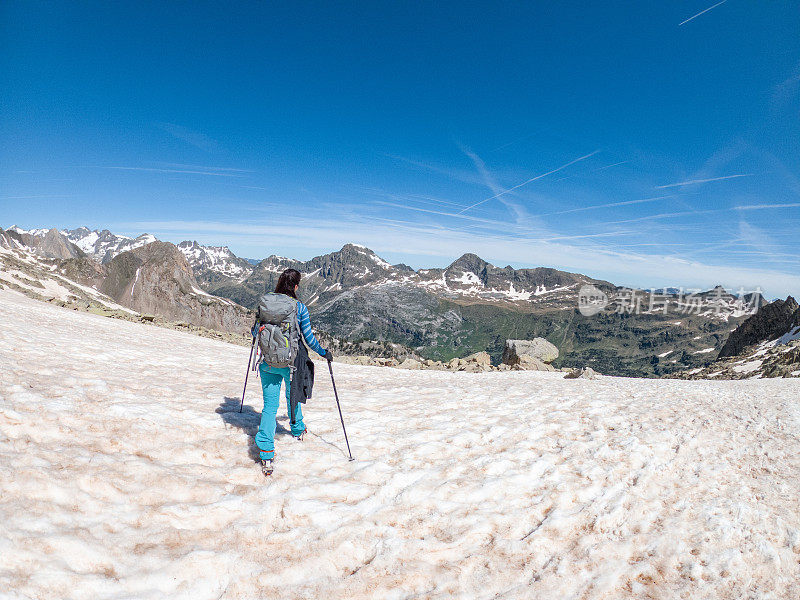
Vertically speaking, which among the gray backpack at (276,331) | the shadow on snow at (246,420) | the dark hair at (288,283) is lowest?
the shadow on snow at (246,420)

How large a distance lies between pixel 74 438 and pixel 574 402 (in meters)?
14.2

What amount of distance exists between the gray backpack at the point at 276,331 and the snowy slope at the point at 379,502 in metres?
2.28

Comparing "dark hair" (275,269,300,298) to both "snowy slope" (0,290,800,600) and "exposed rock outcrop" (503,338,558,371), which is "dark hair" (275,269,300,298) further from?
"exposed rock outcrop" (503,338,558,371)

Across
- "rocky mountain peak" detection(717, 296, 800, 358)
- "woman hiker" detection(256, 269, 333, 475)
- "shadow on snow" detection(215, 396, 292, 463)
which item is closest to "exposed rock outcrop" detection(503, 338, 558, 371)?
"shadow on snow" detection(215, 396, 292, 463)

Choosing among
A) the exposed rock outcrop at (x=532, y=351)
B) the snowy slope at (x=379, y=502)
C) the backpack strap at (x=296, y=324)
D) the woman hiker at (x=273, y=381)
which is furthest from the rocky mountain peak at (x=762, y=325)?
the backpack strap at (x=296, y=324)

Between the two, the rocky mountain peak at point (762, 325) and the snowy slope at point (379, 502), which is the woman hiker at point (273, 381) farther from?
the rocky mountain peak at point (762, 325)

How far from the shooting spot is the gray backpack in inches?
301

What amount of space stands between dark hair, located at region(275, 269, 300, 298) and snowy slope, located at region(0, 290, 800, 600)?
3.60m

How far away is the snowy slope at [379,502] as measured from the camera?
4.98 metres

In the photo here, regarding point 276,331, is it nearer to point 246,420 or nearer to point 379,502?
point 379,502

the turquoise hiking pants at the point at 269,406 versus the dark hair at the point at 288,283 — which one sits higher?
the dark hair at the point at 288,283

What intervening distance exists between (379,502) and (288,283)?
185 inches

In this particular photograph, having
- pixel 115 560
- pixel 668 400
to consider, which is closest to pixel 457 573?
pixel 115 560

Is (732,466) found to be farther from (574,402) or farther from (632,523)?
(574,402)
